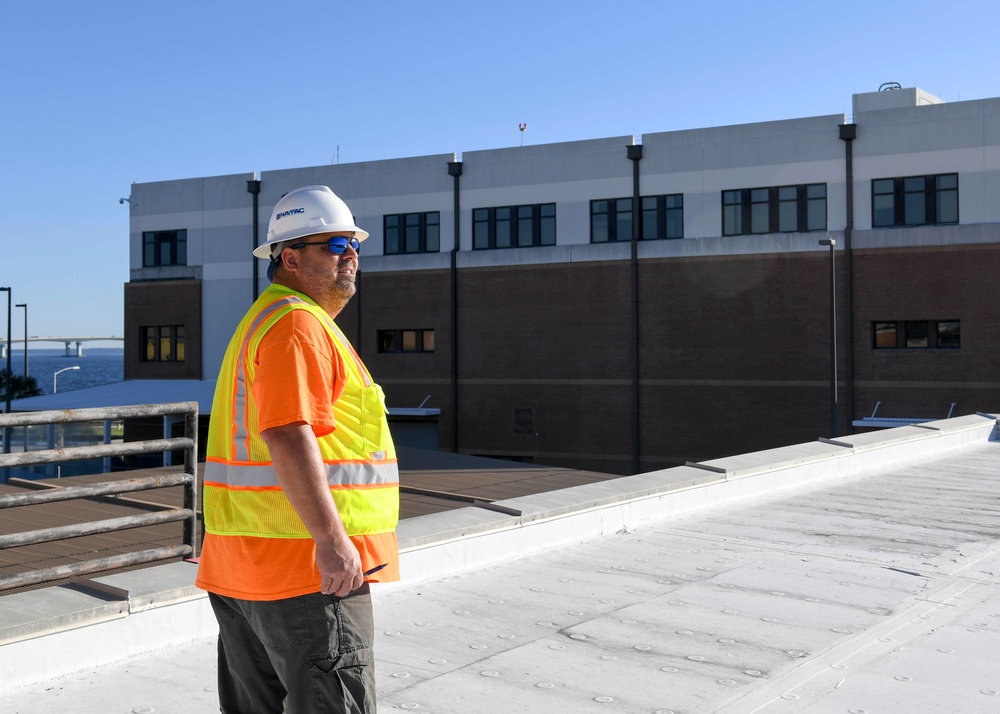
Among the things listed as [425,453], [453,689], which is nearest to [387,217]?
[425,453]

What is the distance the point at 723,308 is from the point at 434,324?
1221 centimetres

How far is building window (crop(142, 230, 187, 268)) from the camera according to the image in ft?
161

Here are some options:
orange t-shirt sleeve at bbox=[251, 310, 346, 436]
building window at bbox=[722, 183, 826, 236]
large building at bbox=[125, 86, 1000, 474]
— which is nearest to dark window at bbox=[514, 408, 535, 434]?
large building at bbox=[125, 86, 1000, 474]

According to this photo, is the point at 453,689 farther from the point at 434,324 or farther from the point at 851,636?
the point at 434,324

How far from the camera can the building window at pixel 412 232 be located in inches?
1722

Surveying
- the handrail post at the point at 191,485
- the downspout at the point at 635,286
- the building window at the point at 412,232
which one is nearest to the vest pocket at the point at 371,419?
the handrail post at the point at 191,485

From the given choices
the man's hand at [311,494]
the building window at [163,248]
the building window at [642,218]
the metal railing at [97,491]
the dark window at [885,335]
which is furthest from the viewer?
the building window at [163,248]

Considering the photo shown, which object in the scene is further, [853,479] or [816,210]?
[816,210]

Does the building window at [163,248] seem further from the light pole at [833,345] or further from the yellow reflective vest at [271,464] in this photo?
the yellow reflective vest at [271,464]

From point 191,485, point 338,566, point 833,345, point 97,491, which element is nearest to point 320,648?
point 338,566

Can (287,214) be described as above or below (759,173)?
below

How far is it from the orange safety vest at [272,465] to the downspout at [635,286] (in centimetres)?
3620

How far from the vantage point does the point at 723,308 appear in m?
38.2

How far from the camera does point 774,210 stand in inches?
1503
